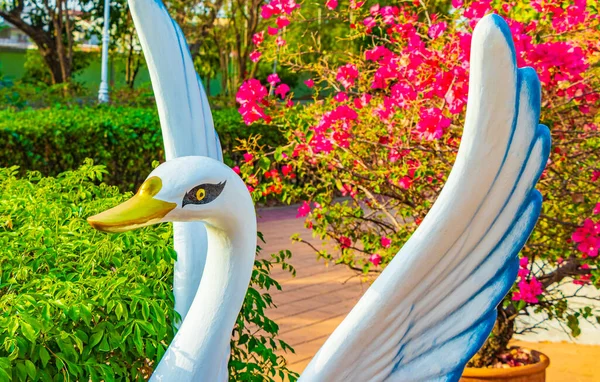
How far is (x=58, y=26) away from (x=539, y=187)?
1279 cm

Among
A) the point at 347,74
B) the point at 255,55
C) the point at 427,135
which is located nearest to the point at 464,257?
the point at 427,135

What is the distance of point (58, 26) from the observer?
1459cm

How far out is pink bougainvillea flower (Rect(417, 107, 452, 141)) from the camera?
3.09 m

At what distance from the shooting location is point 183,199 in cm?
164

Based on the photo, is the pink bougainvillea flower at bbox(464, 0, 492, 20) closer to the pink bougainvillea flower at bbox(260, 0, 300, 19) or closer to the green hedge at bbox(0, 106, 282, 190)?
the pink bougainvillea flower at bbox(260, 0, 300, 19)

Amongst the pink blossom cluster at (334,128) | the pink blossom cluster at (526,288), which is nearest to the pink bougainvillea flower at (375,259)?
the pink blossom cluster at (334,128)

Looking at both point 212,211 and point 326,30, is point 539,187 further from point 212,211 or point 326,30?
point 326,30

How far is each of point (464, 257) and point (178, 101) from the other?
3.35 feet

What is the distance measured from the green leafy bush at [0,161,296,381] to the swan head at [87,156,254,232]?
1.16ft

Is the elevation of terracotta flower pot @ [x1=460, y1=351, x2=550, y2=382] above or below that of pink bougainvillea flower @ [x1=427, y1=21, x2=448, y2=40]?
below

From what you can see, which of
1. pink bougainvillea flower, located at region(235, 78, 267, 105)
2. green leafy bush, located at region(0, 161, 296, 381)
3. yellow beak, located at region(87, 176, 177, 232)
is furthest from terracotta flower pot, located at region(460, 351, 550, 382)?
yellow beak, located at region(87, 176, 177, 232)

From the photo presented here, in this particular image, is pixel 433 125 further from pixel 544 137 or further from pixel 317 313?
pixel 317 313

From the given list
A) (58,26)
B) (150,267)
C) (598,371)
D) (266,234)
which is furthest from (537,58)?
(58,26)

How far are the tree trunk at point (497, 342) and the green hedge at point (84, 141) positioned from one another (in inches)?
140
